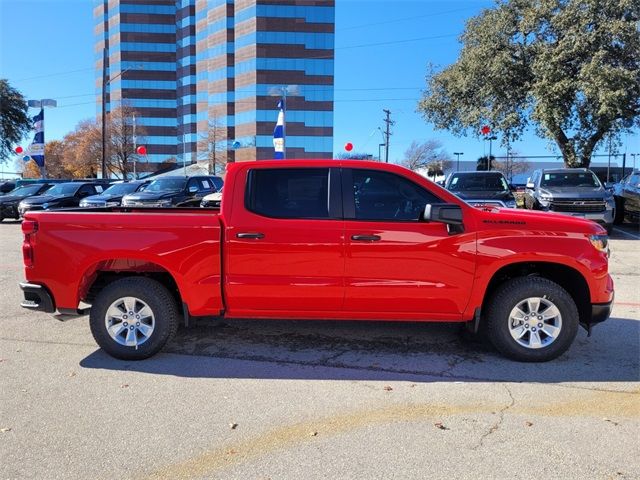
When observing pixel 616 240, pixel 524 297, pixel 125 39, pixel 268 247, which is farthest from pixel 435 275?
pixel 125 39

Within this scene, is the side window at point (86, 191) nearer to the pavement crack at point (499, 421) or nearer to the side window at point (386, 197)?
the side window at point (386, 197)

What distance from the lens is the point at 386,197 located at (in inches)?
195

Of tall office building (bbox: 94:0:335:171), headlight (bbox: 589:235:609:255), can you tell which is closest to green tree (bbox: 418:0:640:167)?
headlight (bbox: 589:235:609:255)

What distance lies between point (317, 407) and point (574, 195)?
13073mm

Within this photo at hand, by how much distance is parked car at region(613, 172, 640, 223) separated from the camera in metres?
16.6

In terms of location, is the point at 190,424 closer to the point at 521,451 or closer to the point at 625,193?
the point at 521,451

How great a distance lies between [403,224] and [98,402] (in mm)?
2894

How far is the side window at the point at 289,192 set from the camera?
4.90 m

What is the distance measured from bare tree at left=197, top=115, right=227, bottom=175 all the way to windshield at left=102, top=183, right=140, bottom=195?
5527 cm

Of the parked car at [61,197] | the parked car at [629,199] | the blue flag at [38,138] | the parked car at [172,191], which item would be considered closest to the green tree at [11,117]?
the blue flag at [38,138]

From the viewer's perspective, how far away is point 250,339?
577 centimetres

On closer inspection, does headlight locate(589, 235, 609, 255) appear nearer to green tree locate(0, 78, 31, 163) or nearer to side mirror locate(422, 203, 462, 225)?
side mirror locate(422, 203, 462, 225)

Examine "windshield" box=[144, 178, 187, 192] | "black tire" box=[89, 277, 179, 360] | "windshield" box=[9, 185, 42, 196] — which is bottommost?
"black tire" box=[89, 277, 179, 360]

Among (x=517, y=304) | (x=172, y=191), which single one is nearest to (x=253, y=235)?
(x=517, y=304)
